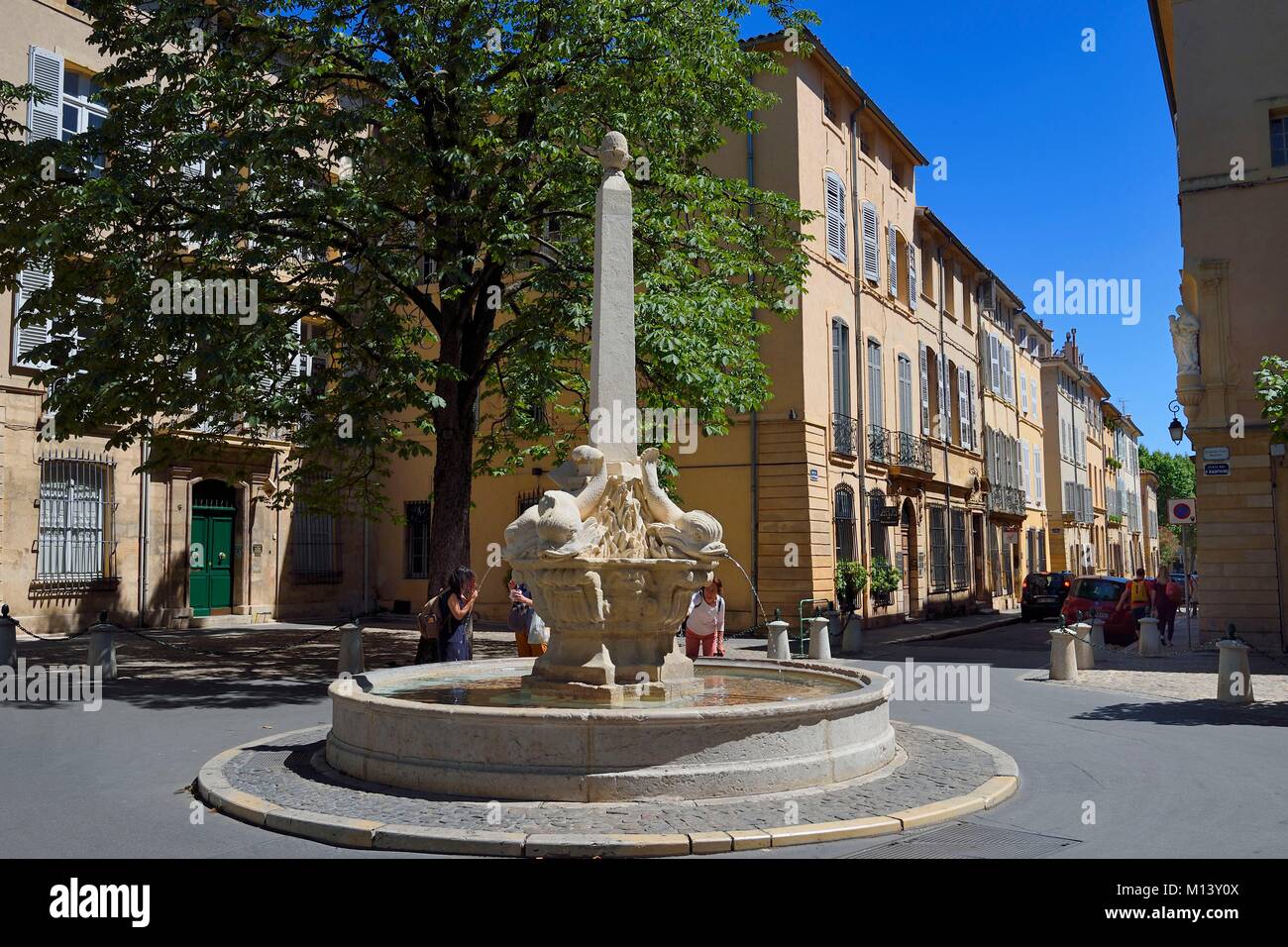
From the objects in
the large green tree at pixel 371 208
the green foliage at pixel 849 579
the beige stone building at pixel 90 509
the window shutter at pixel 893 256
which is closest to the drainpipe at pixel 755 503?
the green foliage at pixel 849 579

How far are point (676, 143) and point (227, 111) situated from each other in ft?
19.7

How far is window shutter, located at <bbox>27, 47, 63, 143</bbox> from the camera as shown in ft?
65.2

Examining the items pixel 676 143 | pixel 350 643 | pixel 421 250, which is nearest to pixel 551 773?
pixel 350 643

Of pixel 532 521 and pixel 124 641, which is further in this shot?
pixel 124 641

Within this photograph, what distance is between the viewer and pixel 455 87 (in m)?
13.3

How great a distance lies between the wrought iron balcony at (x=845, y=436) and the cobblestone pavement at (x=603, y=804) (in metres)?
16.6

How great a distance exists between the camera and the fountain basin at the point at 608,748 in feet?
20.9

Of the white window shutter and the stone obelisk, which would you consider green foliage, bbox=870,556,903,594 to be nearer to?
the white window shutter

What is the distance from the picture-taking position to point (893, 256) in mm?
29500

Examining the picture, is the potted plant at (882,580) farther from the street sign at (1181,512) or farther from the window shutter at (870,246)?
the window shutter at (870,246)

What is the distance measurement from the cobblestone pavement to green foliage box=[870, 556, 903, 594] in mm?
17235

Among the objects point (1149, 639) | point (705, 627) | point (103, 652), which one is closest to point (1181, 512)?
point (1149, 639)

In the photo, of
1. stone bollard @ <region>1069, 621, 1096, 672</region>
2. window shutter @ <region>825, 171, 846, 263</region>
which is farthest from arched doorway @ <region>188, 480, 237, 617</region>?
stone bollard @ <region>1069, 621, 1096, 672</region>
